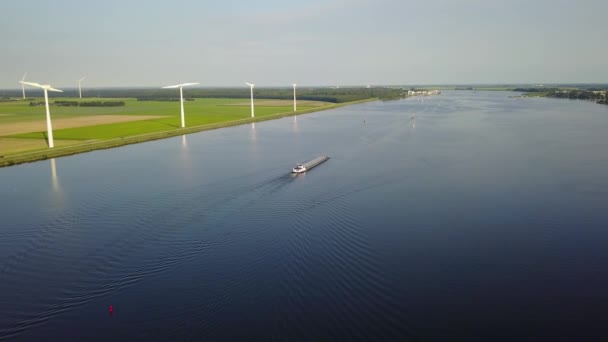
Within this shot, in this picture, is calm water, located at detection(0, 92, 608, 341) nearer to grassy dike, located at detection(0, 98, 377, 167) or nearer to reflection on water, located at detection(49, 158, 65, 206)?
reflection on water, located at detection(49, 158, 65, 206)

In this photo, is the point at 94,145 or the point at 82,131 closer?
the point at 94,145

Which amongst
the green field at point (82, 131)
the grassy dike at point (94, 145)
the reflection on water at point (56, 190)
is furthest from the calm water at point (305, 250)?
the green field at point (82, 131)

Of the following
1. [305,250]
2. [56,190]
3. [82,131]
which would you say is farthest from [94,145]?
[305,250]

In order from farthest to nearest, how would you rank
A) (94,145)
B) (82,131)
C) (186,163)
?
(82,131) < (94,145) < (186,163)

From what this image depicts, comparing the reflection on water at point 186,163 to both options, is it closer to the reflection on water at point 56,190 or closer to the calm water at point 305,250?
the calm water at point 305,250

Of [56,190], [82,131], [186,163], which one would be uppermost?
[82,131]

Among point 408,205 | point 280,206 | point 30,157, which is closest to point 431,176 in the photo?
point 408,205

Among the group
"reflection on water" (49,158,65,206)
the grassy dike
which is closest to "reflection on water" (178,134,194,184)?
the grassy dike

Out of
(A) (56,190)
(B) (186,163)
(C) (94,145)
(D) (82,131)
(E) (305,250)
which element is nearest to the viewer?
(E) (305,250)

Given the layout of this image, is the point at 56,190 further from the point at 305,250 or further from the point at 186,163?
the point at 305,250
